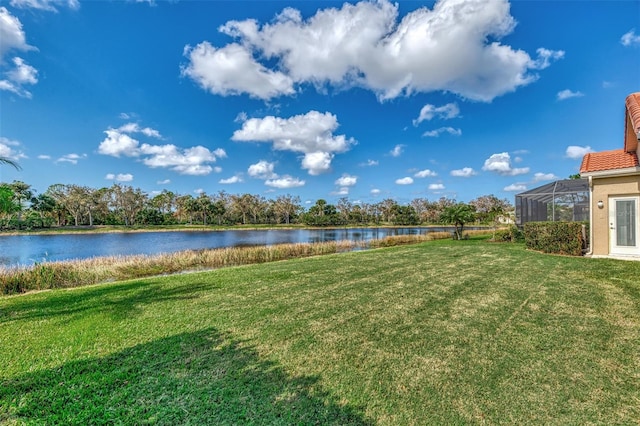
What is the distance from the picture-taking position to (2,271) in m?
8.41

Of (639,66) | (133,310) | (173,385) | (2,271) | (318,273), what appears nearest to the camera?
(173,385)

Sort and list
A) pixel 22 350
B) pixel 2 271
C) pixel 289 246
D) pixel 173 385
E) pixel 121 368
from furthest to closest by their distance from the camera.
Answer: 1. pixel 289 246
2. pixel 2 271
3. pixel 22 350
4. pixel 121 368
5. pixel 173 385

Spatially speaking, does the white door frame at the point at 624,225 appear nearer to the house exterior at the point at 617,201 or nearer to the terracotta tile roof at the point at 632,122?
the house exterior at the point at 617,201

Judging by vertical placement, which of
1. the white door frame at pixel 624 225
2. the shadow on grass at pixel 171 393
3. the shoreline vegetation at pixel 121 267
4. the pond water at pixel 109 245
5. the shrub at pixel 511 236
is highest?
the white door frame at pixel 624 225

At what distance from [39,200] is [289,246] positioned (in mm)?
51596

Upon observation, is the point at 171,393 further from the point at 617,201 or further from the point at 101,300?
the point at 617,201

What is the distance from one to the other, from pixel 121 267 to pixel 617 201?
16956 mm

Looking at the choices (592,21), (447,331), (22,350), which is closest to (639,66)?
(592,21)

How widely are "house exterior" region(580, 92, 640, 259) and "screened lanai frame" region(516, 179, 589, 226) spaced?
204 inches

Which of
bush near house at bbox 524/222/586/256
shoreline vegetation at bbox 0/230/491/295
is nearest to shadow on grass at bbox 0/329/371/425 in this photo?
shoreline vegetation at bbox 0/230/491/295

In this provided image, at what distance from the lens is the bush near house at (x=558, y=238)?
8797 mm

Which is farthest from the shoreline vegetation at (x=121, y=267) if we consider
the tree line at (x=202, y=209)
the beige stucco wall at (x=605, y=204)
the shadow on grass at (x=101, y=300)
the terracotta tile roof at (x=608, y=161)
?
the tree line at (x=202, y=209)

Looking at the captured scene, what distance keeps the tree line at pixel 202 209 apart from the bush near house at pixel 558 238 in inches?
1582

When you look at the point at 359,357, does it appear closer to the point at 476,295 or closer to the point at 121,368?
the point at 121,368
